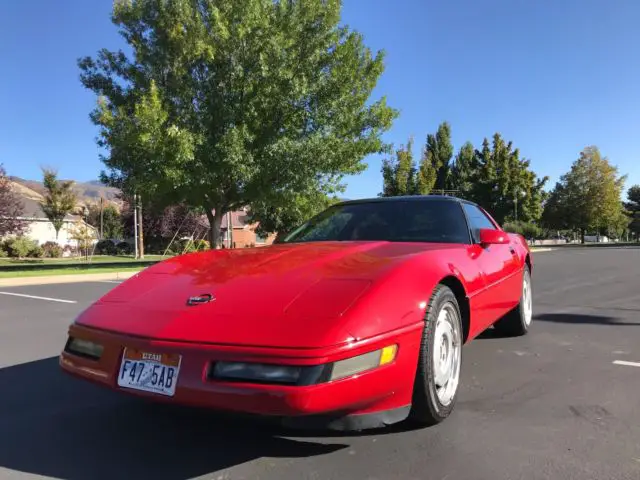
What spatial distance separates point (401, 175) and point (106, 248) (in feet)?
76.6

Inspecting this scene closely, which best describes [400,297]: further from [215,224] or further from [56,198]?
[56,198]

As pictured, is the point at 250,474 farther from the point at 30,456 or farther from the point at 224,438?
the point at 30,456

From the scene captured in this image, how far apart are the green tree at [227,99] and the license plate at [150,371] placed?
12035mm

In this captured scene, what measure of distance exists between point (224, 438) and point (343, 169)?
1460cm

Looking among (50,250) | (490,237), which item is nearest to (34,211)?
(50,250)

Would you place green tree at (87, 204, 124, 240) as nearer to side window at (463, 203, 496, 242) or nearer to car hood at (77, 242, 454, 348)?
side window at (463, 203, 496, 242)

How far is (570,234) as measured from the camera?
78062mm

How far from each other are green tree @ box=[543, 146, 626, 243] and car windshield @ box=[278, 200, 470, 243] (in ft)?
202

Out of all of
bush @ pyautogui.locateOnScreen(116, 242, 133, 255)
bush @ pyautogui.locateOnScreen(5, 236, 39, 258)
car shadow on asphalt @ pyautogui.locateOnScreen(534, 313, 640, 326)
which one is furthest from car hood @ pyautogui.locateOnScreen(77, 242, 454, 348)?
bush @ pyautogui.locateOnScreen(116, 242, 133, 255)

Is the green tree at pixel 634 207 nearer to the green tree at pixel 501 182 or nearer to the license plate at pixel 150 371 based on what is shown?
the green tree at pixel 501 182

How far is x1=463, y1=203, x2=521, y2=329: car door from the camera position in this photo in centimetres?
385

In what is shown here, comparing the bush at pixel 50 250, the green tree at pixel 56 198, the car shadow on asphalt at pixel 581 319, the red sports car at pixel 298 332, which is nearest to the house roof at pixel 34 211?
the green tree at pixel 56 198

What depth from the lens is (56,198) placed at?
41.7m

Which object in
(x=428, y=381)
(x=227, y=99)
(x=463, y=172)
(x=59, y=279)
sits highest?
(x=463, y=172)
